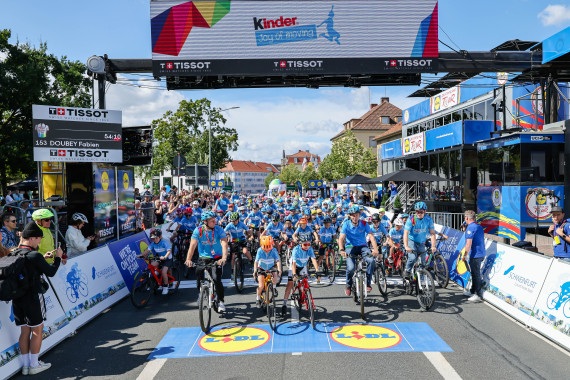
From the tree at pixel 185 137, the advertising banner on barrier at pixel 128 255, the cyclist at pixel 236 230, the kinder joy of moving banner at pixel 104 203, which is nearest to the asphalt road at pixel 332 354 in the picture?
the advertising banner on barrier at pixel 128 255

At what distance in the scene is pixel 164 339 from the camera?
256 inches

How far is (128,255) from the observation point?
1022 centimetres

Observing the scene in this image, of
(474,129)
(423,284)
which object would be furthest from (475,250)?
(474,129)

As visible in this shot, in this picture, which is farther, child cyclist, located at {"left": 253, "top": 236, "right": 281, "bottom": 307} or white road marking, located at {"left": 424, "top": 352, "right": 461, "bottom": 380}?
child cyclist, located at {"left": 253, "top": 236, "right": 281, "bottom": 307}

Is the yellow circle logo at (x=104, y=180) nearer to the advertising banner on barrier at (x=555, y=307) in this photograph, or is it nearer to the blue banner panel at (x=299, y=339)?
the blue banner panel at (x=299, y=339)

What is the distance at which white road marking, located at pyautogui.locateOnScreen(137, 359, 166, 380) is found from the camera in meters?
5.17

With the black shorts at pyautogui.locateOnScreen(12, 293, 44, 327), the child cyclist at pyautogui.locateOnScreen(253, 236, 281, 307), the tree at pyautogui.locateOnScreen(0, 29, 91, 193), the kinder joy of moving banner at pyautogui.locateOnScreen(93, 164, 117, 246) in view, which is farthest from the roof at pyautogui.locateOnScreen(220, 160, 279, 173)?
the black shorts at pyautogui.locateOnScreen(12, 293, 44, 327)

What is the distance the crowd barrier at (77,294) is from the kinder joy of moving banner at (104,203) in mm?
1708

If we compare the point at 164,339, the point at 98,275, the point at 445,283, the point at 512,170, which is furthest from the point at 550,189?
the point at 98,275

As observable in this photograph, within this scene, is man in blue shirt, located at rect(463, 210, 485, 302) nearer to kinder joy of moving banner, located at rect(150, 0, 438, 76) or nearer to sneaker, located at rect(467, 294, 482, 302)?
sneaker, located at rect(467, 294, 482, 302)

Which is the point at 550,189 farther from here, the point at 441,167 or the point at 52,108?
the point at 52,108

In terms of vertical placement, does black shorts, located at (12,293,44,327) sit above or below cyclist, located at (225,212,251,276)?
below

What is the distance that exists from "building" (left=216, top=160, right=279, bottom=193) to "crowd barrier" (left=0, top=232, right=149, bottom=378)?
15665cm

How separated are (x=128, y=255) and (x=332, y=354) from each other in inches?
257
